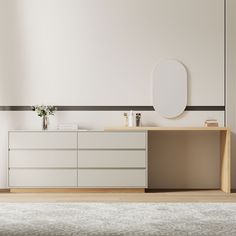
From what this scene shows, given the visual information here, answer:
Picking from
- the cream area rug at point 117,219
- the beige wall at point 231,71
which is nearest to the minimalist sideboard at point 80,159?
the beige wall at point 231,71

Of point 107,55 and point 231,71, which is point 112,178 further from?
point 231,71

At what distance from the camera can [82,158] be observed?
5.67 m

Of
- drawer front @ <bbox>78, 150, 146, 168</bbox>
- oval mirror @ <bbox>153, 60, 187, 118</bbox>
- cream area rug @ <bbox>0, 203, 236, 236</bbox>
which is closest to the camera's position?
cream area rug @ <bbox>0, 203, 236, 236</bbox>

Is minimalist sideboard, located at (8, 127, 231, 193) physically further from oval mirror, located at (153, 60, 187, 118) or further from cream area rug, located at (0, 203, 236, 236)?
cream area rug, located at (0, 203, 236, 236)

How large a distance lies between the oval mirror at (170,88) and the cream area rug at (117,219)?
1651 mm

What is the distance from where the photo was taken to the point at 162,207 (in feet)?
14.7

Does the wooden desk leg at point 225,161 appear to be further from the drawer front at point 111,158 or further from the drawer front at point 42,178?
the drawer front at point 42,178

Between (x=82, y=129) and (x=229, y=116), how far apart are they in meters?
1.82

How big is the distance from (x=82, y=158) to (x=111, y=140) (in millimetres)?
394

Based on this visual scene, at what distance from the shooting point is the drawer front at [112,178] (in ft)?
18.6

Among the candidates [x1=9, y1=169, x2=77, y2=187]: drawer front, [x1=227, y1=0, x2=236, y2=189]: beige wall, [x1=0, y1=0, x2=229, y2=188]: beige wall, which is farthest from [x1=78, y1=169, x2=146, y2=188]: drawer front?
[x1=227, y1=0, x2=236, y2=189]: beige wall

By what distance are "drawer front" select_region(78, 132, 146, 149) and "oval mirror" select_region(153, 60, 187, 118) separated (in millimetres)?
576

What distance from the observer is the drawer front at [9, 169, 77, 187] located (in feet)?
18.6

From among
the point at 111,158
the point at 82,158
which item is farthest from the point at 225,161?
the point at 82,158
